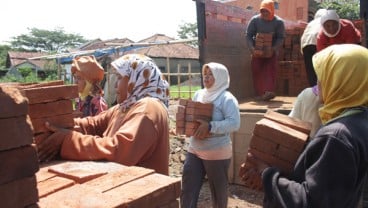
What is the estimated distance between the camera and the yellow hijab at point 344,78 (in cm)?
166

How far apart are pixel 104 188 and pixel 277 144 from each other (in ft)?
3.08

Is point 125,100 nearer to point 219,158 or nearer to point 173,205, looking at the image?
point 173,205

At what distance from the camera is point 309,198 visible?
1.62 meters

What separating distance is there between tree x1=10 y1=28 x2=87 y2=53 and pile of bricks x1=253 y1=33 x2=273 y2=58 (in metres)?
50.0

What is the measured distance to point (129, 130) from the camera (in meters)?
1.99

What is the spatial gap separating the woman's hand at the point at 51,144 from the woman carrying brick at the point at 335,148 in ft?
3.38

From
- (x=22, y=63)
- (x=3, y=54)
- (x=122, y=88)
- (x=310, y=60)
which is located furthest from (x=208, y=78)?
(x=3, y=54)

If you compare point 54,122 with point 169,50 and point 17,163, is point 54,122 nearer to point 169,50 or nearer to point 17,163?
point 17,163

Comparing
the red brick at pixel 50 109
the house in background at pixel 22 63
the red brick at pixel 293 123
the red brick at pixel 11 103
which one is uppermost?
the red brick at pixel 11 103

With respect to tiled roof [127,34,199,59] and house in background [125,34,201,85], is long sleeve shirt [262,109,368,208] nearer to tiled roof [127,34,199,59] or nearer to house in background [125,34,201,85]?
tiled roof [127,34,199,59]

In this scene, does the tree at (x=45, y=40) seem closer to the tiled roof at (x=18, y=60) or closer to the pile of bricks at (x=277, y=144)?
the tiled roof at (x=18, y=60)

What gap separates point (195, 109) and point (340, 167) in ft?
7.28

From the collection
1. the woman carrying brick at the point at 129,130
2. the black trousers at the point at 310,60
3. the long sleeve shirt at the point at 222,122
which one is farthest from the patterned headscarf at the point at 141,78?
the black trousers at the point at 310,60

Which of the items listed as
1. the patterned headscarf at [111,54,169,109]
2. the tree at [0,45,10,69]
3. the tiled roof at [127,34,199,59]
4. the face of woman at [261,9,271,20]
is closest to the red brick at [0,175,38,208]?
the patterned headscarf at [111,54,169,109]
